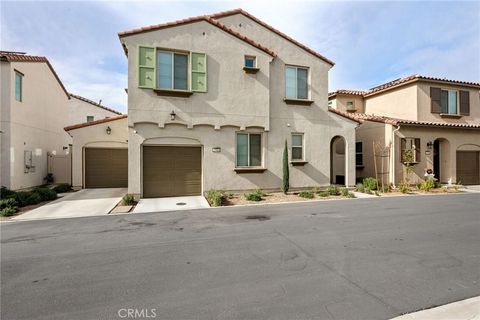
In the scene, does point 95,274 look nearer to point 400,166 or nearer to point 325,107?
point 325,107

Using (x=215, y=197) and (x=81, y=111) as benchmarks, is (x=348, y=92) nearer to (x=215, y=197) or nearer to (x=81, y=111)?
(x=215, y=197)

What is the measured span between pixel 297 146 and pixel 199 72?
20.9ft

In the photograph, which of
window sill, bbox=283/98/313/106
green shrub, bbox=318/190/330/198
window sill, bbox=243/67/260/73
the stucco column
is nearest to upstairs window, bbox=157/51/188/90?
the stucco column

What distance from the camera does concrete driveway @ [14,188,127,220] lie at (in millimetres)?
8688

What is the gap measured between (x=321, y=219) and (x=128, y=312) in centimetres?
634

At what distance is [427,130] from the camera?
16344mm

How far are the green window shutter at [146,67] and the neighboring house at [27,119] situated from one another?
7.06 m

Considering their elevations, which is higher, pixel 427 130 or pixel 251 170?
pixel 427 130

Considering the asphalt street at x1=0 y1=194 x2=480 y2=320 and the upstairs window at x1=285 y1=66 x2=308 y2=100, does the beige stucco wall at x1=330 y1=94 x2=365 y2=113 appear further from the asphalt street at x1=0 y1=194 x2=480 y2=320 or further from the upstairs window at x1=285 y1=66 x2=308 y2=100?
the asphalt street at x1=0 y1=194 x2=480 y2=320

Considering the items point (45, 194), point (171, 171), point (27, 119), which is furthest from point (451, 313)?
point (27, 119)

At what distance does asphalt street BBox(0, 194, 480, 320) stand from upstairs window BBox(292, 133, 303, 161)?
Result: 6.00 meters

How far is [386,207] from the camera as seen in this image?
10.0 m

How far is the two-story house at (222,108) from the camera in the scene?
1118 cm

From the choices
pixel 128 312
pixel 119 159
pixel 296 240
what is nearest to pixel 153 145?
pixel 119 159
